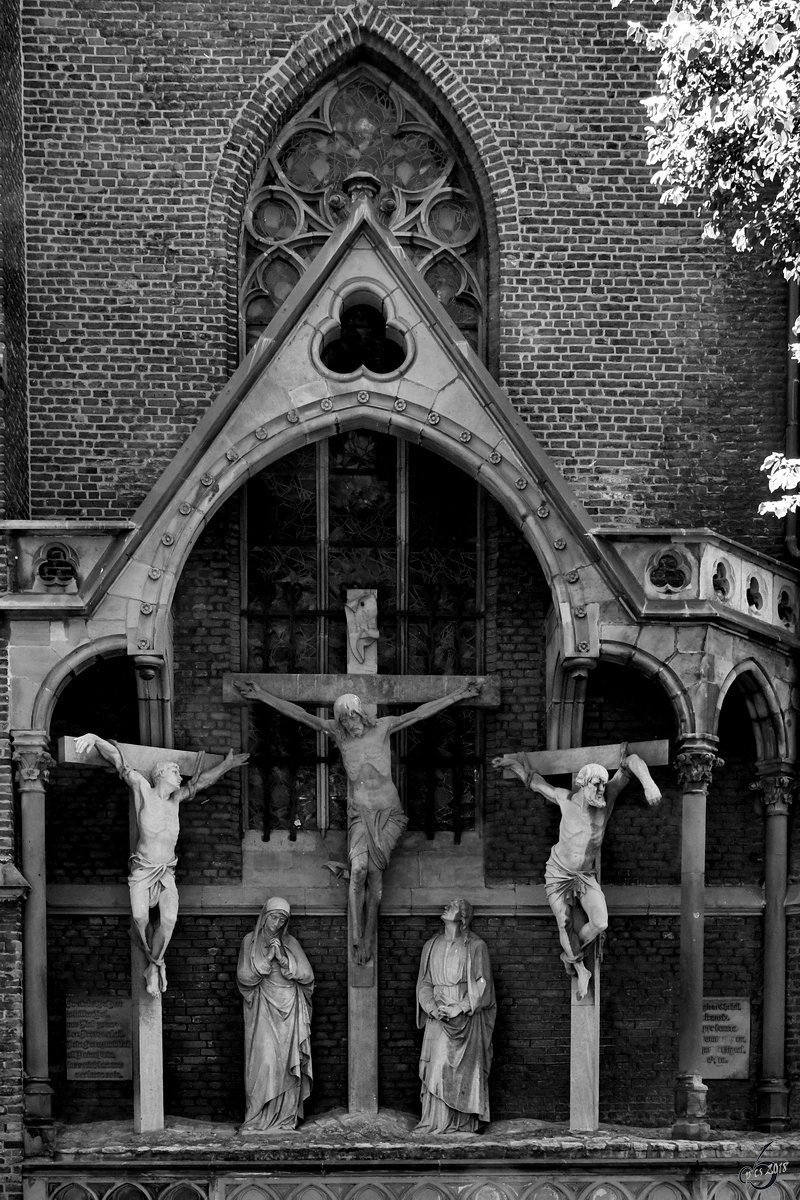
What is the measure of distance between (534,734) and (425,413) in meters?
2.53

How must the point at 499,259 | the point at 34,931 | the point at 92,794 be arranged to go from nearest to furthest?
the point at 34,931
the point at 92,794
the point at 499,259

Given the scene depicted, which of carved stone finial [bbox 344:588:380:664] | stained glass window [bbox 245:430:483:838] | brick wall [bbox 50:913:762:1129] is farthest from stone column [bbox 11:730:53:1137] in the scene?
carved stone finial [bbox 344:588:380:664]

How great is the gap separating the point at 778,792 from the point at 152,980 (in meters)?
4.58

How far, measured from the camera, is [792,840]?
20688 millimetres

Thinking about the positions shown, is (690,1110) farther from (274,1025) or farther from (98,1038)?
(98,1038)

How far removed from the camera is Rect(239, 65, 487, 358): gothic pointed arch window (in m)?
21.8

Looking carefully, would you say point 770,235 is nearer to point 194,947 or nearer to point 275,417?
point 275,417

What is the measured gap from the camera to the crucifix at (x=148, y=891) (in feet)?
64.2

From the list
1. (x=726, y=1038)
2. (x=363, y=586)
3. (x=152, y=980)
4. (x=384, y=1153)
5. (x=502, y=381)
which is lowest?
(x=384, y=1153)

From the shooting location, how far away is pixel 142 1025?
1964cm

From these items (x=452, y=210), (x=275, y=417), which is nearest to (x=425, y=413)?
(x=275, y=417)

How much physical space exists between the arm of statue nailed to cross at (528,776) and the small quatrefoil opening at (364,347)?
10.1 feet

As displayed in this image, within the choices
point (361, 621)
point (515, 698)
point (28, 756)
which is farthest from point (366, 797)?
point (28, 756)
